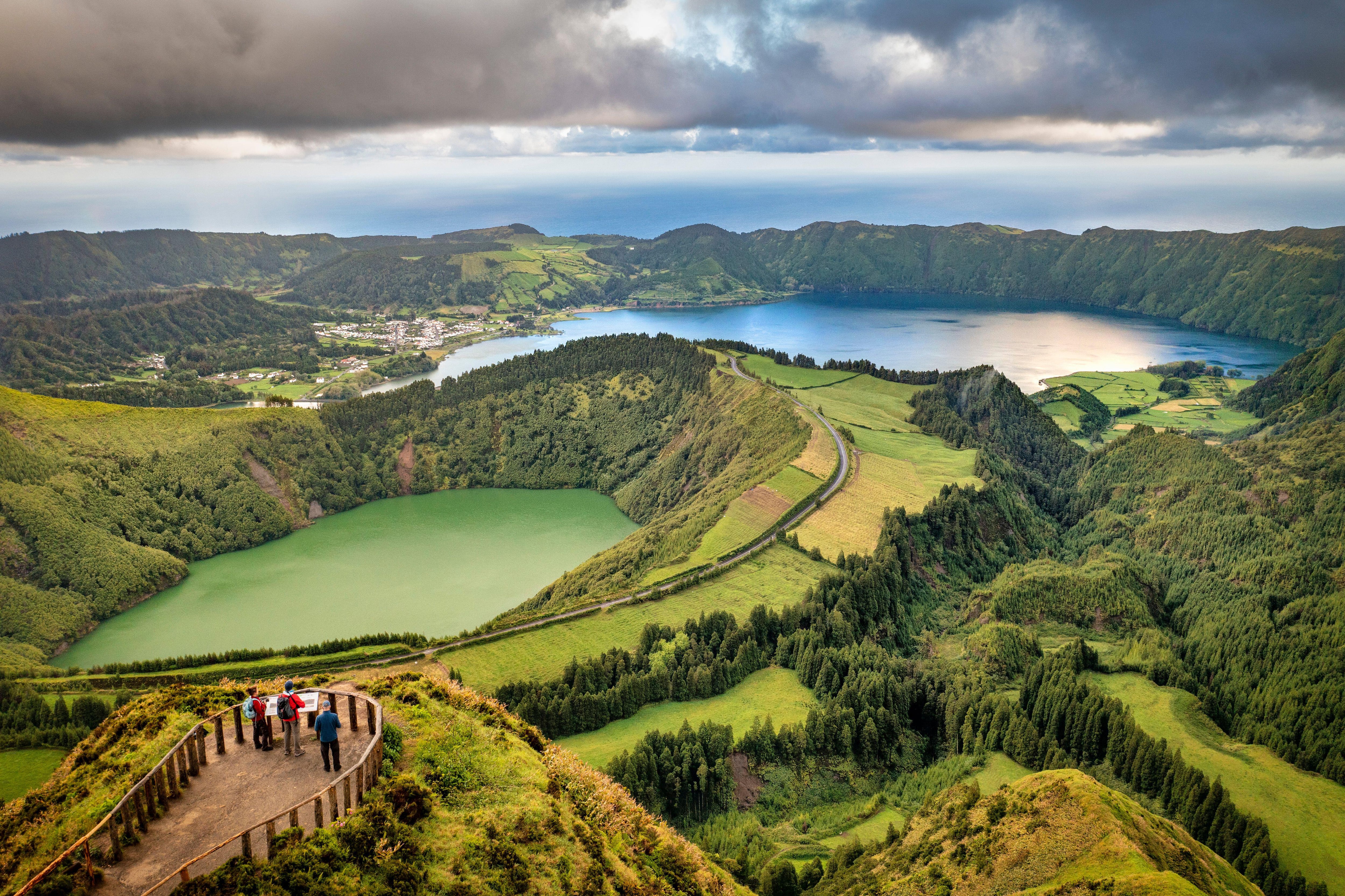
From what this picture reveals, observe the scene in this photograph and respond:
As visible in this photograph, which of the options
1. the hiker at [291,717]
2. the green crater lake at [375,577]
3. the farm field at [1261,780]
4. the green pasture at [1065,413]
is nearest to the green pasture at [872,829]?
the farm field at [1261,780]

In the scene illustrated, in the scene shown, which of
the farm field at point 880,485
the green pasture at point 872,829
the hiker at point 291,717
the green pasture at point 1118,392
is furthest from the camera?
the green pasture at point 1118,392

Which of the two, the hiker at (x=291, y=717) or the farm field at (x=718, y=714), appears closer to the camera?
the hiker at (x=291, y=717)

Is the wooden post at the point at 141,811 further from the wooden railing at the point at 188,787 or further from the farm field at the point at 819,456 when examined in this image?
the farm field at the point at 819,456

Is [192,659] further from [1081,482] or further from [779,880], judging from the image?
[1081,482]

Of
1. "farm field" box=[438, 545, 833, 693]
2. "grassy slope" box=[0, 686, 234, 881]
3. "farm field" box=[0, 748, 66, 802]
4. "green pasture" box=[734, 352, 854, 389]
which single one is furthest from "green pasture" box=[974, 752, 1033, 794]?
"green pasture" box=[734, 352, 854, 389]

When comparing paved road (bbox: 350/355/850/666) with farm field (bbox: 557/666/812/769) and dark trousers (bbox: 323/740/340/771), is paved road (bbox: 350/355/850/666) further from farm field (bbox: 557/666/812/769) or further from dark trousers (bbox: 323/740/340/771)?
dark trousers (bbox: 323/740/340/771)

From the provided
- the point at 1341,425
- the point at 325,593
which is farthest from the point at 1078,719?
the point at 1341,425

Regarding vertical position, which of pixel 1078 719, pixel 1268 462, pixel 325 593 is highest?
pixel 1268 462
